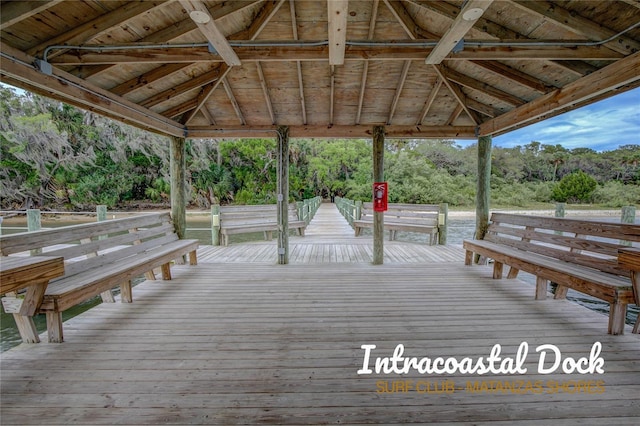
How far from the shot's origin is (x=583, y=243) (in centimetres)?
350

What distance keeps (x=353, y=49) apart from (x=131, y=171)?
868 inches

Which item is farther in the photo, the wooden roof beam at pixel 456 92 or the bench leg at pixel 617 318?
the wooden roof beam at pixel 456 92

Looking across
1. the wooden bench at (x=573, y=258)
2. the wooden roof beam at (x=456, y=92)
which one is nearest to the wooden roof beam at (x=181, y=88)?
the wooden roof beam at (x=456, y=92)

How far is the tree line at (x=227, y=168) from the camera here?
54.8 ft

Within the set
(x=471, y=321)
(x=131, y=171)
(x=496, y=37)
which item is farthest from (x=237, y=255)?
(x=131, y=171)

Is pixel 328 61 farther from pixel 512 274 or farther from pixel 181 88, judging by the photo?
pixel 512 274

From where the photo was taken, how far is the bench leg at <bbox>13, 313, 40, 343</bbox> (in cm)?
254

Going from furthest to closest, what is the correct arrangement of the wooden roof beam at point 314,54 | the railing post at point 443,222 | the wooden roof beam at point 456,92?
the railing post at point 443,222, the wooden roof beam at point 456,92, the wooden roof beam at point 314,54

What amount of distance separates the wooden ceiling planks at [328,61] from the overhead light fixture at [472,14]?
0.36ft

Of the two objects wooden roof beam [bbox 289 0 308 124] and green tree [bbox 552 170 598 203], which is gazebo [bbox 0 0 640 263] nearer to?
wooden roof beam [bbox 289 0 308 124]

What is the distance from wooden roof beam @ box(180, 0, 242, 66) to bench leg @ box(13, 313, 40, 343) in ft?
9.28

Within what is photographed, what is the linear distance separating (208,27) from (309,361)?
2.85 metres

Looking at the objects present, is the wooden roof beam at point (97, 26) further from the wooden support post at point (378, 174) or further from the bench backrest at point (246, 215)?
the bench backrest at point (246, 215)

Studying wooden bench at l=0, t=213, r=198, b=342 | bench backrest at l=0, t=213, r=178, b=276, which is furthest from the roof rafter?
bench backrest at l=0, t=213, r=178, b=276
